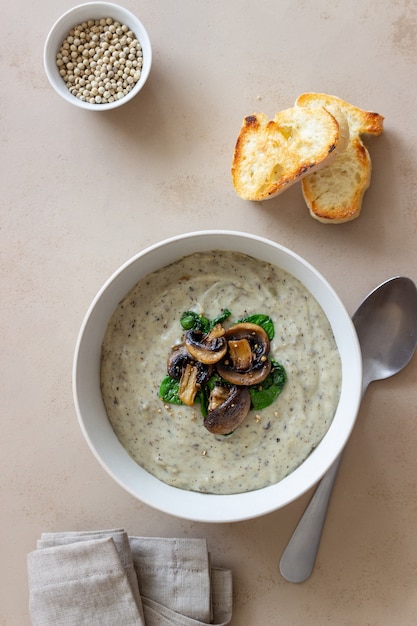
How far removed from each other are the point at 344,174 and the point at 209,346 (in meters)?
0.90

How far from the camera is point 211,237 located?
2.59 metres

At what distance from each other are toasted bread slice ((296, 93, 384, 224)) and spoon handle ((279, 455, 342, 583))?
3.28ft

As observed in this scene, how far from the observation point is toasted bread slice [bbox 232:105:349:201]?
2.71 meters

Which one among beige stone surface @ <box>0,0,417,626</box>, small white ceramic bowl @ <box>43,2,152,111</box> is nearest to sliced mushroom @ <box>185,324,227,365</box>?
beige stone surface @ <box>0,0,417,626</box>

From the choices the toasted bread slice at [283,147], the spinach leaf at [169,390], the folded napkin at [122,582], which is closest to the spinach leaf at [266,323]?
the spinach leaf at [169,390]

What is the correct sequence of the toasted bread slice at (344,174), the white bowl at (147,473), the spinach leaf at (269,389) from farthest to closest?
the toasted bread slice at (344,174)
the spinach leaf at (269,389)
the white bowl at (147,473)

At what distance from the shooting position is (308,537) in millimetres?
2854

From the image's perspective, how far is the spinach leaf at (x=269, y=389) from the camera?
8.65 ft

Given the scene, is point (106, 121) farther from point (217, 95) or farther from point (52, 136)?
point (217, 95)

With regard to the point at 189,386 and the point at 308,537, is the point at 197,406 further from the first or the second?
the point at 308,537

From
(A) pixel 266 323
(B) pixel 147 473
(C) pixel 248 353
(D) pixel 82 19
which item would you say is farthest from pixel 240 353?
(D) pixel 82 19

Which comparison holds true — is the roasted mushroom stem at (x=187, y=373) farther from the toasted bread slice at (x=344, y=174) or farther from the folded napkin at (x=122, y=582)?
the toasted bread slice at (x=344, y=174)

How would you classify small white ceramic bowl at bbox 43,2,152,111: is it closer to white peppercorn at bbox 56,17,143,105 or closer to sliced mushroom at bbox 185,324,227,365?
white peppercorn at bbox 56,17,143,105

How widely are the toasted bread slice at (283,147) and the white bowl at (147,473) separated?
0.33 m
